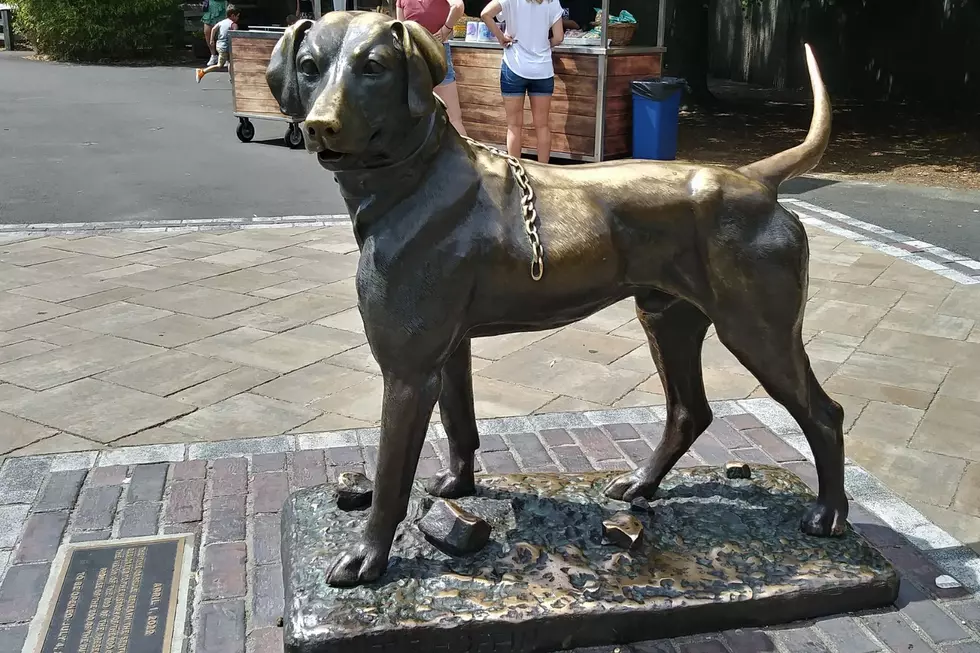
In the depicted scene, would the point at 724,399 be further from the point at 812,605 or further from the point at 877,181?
the point at 877,181

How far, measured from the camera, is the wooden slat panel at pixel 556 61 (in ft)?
35.3

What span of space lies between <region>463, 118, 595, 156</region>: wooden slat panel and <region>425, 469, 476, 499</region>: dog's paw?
8165 mm

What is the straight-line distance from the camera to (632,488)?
337cm

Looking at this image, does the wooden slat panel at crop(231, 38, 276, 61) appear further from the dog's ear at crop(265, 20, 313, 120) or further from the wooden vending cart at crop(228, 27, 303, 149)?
the dog's ear at crop(265, 20, 313, 120)

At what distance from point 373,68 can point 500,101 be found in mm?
9655

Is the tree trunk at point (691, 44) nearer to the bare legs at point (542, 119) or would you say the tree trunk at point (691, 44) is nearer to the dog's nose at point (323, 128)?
the bare legs at point (542, 119)

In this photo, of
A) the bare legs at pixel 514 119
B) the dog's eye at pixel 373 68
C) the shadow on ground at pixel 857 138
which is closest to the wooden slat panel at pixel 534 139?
the bare legs at pixel 514 119

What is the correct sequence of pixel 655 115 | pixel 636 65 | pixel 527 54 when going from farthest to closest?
pixel 636 65, pixel 655 115, pixel 527 54

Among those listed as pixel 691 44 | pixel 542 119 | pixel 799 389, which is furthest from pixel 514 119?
pixel 691 44

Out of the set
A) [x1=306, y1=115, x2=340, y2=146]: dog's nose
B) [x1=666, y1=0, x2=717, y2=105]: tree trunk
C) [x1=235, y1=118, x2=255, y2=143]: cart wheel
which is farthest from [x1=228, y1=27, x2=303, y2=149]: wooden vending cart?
[x1=306, y1=115, x2=340, y2=146]: dog's nose

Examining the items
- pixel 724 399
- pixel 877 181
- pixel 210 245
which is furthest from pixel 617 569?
pixel 877 181

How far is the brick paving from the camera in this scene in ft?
9.51

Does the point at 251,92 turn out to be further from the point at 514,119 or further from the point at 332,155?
the point at 332,155

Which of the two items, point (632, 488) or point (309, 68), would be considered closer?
point (309, 68)
